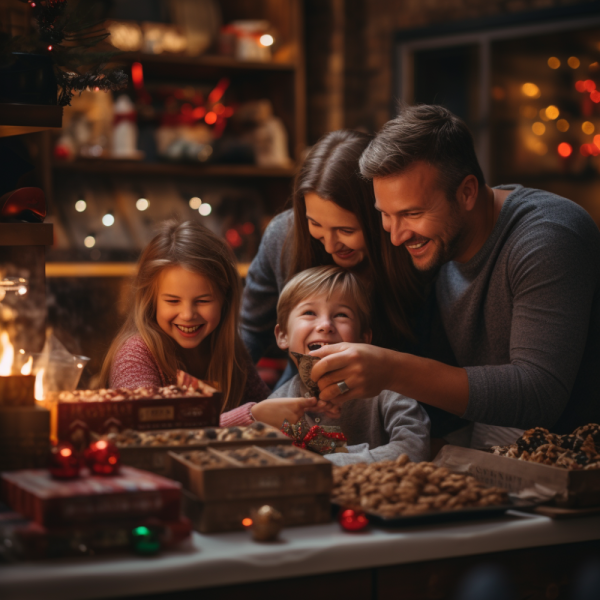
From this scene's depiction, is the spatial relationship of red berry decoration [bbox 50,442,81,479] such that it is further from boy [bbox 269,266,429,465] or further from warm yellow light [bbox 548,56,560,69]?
warm yellow light [bbox 548,56,560,69]

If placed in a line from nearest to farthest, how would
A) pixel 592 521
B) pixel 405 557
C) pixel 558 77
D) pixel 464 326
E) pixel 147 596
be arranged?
pixel 147 596 < pixel 405 557 < pixel 592 521 < pixel 464 326 < pixel 558 77

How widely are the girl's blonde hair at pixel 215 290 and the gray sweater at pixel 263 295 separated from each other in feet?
0.84

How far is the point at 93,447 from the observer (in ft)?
3.73

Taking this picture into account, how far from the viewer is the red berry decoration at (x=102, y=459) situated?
1.12 metres

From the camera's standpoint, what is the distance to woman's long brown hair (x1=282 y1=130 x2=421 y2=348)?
1968 mm

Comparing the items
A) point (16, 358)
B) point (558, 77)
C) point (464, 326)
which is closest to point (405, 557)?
point (16, 358)

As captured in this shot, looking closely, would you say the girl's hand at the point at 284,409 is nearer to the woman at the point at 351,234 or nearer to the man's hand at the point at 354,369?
the man's hand at the point at 354,369

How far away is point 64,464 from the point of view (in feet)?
3.63

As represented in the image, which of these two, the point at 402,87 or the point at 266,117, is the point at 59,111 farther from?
the point at 402,87

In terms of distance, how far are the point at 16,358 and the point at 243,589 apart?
1.98 ft

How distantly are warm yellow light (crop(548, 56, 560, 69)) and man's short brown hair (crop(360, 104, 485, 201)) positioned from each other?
246 centimetres

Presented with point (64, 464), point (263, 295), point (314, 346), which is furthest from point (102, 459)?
point (263, 295)

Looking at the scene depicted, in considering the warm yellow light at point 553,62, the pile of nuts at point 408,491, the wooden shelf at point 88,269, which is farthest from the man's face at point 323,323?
the warm yellow light at point 553,62

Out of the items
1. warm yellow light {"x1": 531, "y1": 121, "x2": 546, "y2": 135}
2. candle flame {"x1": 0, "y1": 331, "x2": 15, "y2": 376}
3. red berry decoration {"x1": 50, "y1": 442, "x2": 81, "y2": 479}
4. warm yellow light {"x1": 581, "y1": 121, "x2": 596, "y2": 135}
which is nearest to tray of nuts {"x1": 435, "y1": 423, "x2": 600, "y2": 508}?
red berry decoration {"x1": 50, "y1": 442, "x2": 81, "y2": 479}
